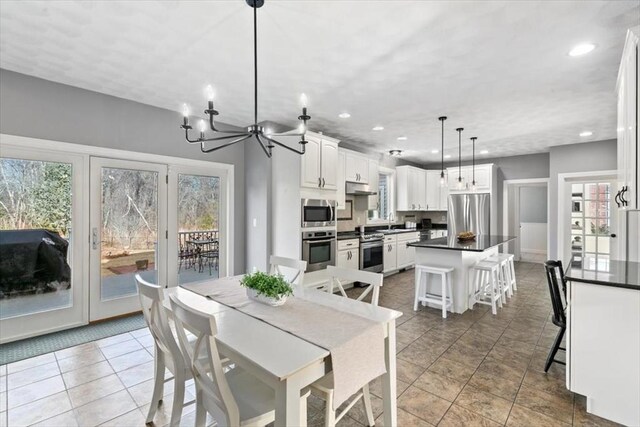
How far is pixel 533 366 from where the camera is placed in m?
2.68

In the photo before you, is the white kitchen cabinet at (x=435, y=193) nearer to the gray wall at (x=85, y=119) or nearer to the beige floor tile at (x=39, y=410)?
the gray wall at (x=85, y=119)

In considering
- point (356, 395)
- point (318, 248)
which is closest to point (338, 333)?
point (356, 395)

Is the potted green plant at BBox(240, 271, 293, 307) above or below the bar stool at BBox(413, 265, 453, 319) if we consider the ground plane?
above

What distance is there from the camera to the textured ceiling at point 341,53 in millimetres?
2090

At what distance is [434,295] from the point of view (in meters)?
4.27

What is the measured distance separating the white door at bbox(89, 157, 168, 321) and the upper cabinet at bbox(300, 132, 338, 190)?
1.92 meters

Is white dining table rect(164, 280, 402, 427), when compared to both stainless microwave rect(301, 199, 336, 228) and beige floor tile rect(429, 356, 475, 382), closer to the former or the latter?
beige floor tile rect(429, 356, 475, 382)

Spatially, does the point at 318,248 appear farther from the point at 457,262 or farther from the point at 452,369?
the point at 452,369

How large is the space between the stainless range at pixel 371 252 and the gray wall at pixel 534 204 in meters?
6.16

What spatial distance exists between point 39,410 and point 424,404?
2.69m

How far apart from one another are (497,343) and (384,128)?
133 inches

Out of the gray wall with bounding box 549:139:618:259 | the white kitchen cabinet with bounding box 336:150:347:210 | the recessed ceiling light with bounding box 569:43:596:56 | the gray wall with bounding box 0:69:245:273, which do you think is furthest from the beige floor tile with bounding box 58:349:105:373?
the gray wall with bounding box 549:139:618:259

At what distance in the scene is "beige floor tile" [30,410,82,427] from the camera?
198 cm

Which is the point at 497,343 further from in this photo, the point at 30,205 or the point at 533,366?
the point at 30,205
